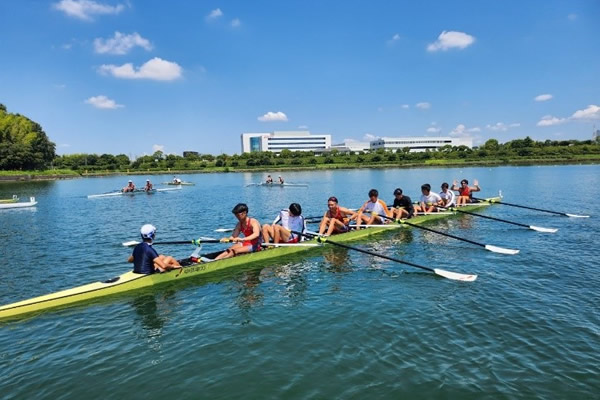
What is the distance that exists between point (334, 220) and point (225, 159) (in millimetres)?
119999

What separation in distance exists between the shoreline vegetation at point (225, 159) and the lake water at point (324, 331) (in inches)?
3683

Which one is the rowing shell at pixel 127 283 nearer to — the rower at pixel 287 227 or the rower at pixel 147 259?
the rower at pixel 147 259

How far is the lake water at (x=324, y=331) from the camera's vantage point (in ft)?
20.7

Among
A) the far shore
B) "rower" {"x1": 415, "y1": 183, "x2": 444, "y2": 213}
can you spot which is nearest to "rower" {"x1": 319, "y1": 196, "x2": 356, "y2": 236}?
"rower" {"x1": 415, "y1": 183, "x2": 444, "y2": 213}

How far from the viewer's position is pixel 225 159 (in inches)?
5197

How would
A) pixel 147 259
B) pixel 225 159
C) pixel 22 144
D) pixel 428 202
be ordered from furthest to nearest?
pixel 225 159 < pixel 22 144 < pixel 428 202 < pixel 147 259

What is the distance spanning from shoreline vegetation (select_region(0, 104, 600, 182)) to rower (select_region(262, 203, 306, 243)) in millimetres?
92039

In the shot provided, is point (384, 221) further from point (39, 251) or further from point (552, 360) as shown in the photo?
point (39, 251)

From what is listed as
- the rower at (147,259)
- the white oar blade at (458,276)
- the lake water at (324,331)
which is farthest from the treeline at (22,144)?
the white oar blade at (458,276)

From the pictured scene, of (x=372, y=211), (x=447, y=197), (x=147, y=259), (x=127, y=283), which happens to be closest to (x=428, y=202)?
(x=447, y=197)

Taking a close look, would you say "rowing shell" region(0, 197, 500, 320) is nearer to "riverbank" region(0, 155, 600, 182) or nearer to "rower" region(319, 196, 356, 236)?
"rower" region(319, 196, 356, 236)

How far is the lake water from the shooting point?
20.7 ft

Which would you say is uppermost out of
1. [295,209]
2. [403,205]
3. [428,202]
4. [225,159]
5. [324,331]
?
[225,159]

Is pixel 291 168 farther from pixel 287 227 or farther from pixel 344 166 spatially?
pixel 287 227
